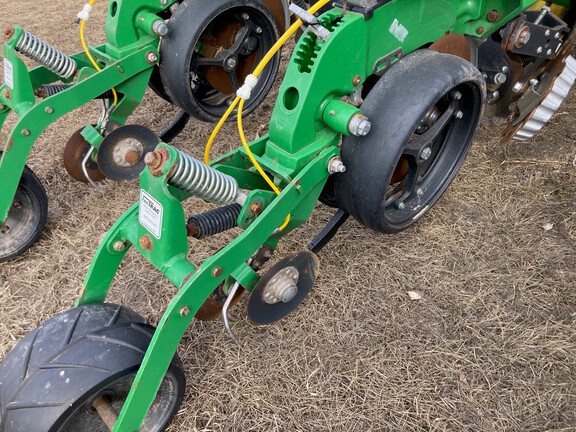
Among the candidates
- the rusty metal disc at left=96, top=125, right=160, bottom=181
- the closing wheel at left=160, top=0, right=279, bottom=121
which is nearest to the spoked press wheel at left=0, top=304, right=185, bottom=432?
the rusty metal disc at left=96, top=125, right=160, bottom=181

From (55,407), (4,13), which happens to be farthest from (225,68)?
(4,13)

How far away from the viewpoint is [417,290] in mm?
2334

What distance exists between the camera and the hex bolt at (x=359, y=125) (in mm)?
1813

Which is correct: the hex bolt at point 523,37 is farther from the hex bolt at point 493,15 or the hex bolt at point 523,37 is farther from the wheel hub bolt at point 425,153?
the wheel hub bolt at point 425,153

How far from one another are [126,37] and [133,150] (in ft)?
1.73

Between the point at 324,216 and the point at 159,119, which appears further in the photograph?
Answer: the point at 159,119

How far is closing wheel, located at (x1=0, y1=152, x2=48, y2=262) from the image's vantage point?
2.47 meters

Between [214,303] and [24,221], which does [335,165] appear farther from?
[24,221]

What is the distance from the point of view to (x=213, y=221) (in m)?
1.79

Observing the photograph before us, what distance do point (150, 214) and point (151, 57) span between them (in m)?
1.25

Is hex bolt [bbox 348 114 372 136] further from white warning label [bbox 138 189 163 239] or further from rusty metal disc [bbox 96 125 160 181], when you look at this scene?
rusty metal disc [bbox 96 125 160 181]

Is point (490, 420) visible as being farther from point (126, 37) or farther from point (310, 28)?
point (126, 37)

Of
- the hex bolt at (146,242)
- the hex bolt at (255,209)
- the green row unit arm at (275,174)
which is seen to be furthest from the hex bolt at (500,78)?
the hex bolt at (146,242)

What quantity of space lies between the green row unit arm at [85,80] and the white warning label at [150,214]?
0.98 m
